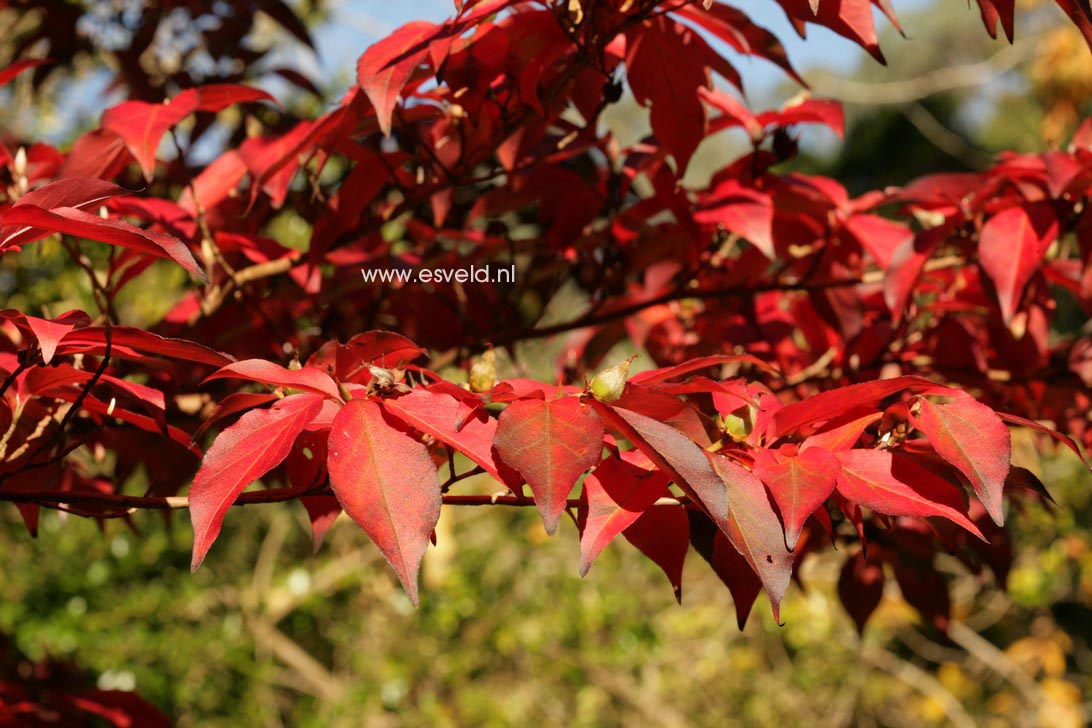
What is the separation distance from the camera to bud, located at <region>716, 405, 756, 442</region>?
0.63m

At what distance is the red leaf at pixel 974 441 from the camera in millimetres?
530

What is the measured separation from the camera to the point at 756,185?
41.4 inches

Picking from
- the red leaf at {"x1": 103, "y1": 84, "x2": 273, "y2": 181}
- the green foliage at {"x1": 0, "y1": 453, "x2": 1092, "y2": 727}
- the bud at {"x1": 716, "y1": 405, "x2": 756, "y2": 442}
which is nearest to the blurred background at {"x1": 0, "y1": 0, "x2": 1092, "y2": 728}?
the green foliage at {"x1": 0, "y1": 453, "x2": 1092, "y2": 727}

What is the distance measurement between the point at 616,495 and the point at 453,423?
100 millimetres

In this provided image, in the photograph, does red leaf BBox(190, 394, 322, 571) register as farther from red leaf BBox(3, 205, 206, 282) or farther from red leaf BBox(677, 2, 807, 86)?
red leaf BBox(677, 2, 807, 86)

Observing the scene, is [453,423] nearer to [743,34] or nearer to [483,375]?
[483,375]

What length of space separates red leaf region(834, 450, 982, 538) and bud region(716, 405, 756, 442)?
64mm

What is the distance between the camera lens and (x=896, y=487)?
56 centimetres

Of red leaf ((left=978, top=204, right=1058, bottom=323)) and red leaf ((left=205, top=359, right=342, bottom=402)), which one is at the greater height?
red leaf ((left=205, top=359, right=342, bottom=402))

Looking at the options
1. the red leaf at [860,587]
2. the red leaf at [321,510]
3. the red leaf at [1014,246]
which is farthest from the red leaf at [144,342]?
the red leaf at [860,587]

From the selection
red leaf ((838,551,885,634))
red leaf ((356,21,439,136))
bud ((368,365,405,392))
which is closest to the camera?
bud ((368,365,405,392))

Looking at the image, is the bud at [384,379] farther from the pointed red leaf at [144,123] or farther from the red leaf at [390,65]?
the pointed red leaf at [144,123]

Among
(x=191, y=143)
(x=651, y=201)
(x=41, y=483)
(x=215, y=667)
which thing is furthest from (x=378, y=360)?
(x=215, y=667)

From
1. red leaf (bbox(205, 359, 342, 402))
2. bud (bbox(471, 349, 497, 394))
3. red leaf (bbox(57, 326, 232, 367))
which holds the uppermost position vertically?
red leaf (bbox(57, 326, 232, 367))
